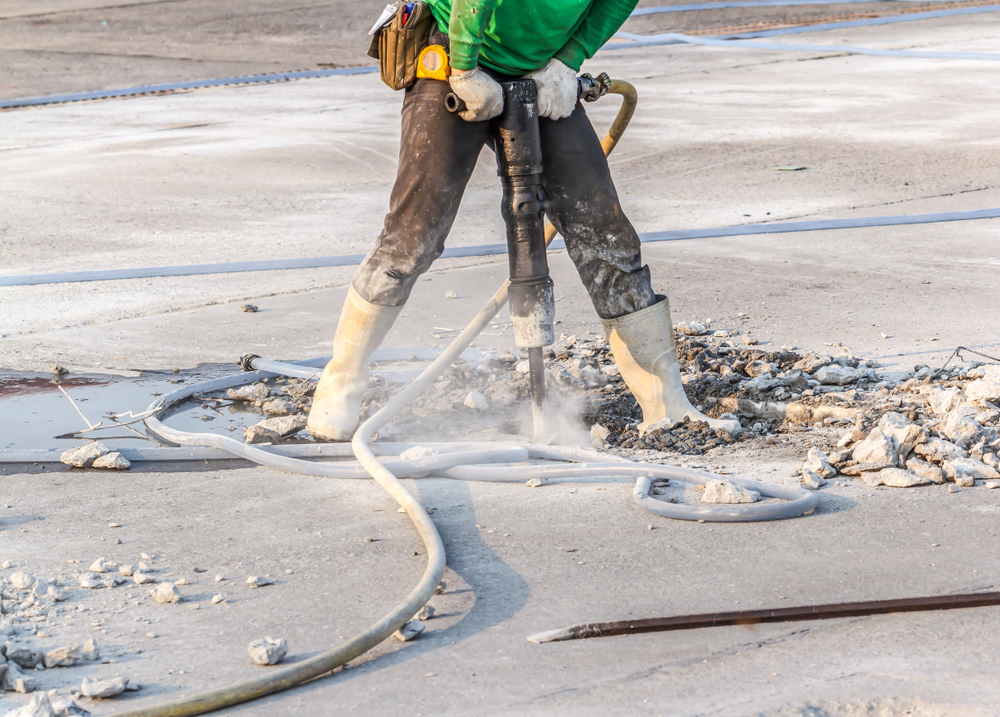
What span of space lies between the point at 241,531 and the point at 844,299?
319 cm

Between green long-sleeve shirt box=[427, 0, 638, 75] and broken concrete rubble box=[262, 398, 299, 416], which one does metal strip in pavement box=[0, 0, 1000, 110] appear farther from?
green long-sleeve shirt box=[427, 0, 638, 75]

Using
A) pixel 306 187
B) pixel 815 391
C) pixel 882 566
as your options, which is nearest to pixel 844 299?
pixel 815 391

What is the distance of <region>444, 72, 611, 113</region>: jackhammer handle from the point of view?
345 centimetres

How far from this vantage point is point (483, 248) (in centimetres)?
638

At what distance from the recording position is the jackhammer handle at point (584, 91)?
3453 millimetres

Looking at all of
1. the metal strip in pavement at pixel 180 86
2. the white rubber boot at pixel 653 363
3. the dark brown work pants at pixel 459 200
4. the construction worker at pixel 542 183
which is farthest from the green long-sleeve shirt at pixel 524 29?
the metal strip in pavement at pixel 180 86

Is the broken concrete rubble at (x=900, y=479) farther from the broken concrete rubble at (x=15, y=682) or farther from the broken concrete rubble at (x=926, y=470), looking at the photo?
the broken concrete rubble at (x=15, y=682)

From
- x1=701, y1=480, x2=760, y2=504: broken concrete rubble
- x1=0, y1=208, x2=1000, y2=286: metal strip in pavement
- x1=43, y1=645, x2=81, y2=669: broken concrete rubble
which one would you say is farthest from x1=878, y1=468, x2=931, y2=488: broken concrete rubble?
x1=0, y1=208, x2=1000, y2=286: metal strip in pavement

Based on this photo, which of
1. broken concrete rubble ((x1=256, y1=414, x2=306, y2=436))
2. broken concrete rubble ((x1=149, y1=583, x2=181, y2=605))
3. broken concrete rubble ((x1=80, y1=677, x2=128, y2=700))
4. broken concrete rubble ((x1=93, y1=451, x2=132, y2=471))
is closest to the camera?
broken concrete rubble ((x1=80, y1=677, x2=128, y2=700))

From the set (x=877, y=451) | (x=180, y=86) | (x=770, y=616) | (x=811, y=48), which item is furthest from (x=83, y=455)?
(x=811, y=48)

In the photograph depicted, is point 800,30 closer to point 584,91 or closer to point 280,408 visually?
point 584,91

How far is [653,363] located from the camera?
3773 mm

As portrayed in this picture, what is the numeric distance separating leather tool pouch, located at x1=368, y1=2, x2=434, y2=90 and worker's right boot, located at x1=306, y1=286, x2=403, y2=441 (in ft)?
2.30

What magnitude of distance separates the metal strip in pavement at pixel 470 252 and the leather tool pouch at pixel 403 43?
2.65 metres
